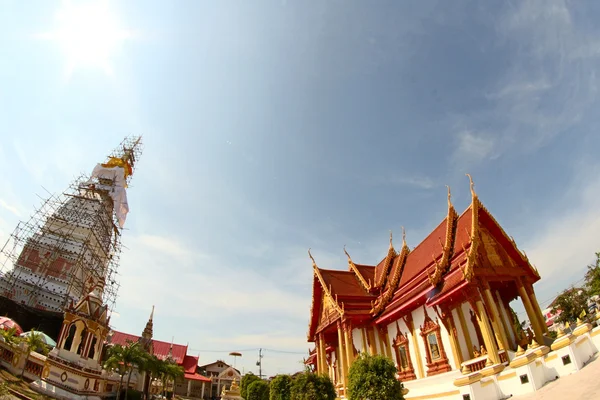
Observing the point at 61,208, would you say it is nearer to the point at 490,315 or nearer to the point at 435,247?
the point at 435,247

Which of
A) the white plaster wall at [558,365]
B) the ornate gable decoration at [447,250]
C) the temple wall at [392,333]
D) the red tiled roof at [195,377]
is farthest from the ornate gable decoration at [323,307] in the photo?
the red tiled roof at [195,377]

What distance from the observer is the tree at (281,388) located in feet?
63.9

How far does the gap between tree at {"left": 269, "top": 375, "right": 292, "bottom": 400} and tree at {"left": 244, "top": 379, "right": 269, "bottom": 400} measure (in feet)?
27.8

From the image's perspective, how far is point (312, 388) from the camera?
43.2ft

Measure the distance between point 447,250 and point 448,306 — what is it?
254cm

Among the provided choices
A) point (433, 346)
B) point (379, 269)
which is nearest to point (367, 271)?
point (379, 269)

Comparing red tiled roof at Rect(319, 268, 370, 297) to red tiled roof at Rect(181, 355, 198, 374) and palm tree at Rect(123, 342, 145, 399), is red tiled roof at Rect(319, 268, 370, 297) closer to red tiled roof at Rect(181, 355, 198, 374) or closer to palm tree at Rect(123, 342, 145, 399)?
palm tree at Rect(123, 342, 145, 399)

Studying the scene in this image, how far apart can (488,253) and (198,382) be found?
52.1 m

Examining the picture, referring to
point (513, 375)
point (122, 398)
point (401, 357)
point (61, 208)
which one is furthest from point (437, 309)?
point (61, 208)

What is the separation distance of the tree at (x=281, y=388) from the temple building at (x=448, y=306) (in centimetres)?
223

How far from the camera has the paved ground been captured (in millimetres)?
7500

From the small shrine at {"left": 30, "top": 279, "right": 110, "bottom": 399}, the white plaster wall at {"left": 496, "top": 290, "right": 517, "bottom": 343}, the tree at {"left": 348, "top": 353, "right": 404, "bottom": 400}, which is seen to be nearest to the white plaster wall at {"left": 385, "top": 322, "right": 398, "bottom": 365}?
the white plaster wall at {"left": 496, "top": 290, "right": 517, "bottom": 343}

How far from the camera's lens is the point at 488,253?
14.2 meters

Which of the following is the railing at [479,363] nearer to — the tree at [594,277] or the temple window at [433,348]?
the temple window at [433,348]
